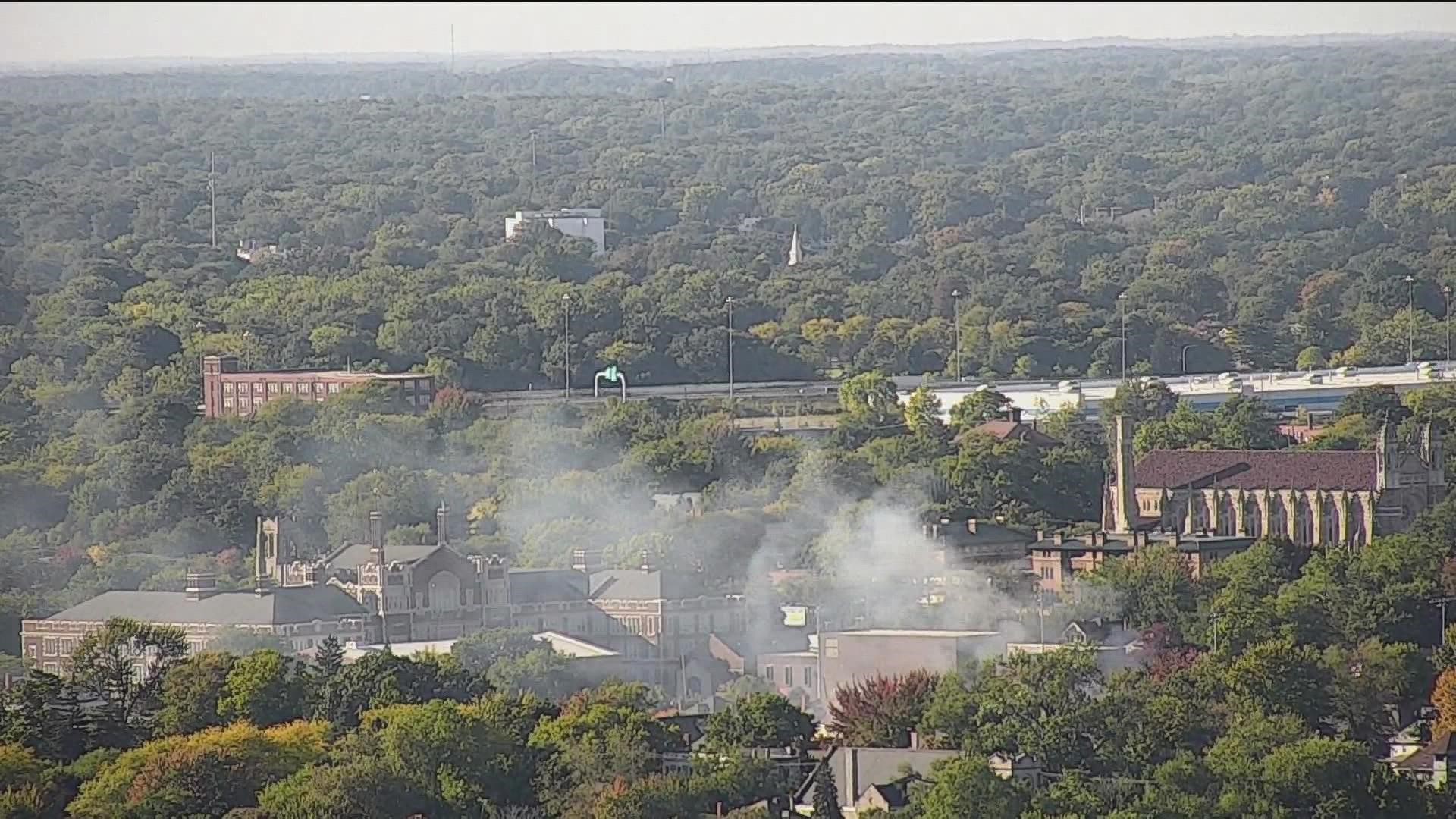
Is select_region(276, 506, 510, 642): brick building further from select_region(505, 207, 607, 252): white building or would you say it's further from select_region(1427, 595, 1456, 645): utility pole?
select_region(505, 207, 607, 252): white building

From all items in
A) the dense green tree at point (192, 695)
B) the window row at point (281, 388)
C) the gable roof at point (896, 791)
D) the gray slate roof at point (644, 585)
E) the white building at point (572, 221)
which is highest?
the gable roof at point (896, 791)

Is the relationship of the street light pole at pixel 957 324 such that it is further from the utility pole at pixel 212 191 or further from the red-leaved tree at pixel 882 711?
the red-leaved tree at pixel 882 711

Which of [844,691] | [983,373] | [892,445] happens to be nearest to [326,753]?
[844,691]

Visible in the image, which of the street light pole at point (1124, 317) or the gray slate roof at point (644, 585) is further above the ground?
the gray slate roof at point (644, 585)

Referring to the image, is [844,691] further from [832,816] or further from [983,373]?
[983,373]

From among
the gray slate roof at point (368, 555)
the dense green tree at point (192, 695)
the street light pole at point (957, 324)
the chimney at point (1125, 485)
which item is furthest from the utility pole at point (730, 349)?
the dense green tree at point (192, 695)

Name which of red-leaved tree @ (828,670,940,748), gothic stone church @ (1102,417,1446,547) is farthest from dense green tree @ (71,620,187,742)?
gothic stone church @ (1102,417,1446,547)

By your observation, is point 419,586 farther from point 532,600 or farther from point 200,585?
point 200,585

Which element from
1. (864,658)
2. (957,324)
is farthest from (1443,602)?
(957,324)
